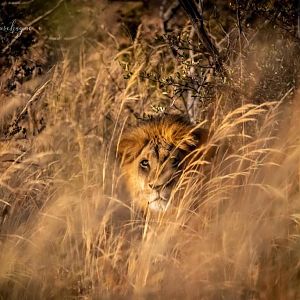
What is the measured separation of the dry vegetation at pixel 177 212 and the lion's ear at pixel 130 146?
223 mm

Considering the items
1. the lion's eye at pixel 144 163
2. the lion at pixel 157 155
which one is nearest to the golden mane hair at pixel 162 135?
the lion at pixel 157 155

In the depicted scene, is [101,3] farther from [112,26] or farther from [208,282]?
[208,282]

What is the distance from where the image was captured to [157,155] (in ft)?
18.0

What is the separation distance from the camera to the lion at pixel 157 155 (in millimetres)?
5246

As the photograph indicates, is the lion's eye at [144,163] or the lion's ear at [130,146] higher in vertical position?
the lion's ear at [130,146]

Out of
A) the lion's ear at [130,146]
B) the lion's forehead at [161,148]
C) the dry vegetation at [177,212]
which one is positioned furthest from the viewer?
the lion's ear at [130,146]

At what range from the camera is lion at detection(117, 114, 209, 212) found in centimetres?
525

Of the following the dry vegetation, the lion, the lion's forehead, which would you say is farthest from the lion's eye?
the dry vegetation

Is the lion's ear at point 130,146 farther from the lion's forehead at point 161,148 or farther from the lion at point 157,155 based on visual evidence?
the lion's forehead at point 161,148

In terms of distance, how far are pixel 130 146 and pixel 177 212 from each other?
1.03 m

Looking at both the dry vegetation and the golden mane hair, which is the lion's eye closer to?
the golden mane hair

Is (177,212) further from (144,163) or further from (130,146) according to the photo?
(130,146)

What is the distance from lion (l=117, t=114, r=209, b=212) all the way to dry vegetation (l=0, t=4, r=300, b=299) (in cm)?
16

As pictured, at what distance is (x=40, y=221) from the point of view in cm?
494
